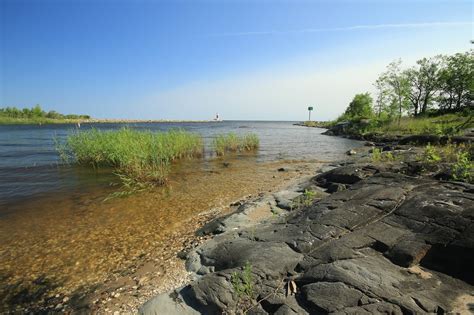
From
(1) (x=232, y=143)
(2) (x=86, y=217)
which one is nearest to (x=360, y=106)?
(1) (x=232, y=143)

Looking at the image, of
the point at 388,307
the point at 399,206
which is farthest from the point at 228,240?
the point at 399,206

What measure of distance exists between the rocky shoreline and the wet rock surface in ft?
0.04

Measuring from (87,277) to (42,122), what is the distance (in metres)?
104

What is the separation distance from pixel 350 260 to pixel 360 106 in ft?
190

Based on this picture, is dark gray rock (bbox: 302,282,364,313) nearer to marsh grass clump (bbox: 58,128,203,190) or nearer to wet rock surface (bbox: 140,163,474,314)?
wet rock surface (bbox: 140,163,474,314)

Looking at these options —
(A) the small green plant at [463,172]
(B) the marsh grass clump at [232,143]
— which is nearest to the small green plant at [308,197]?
(A) the small green plant at [463,172]

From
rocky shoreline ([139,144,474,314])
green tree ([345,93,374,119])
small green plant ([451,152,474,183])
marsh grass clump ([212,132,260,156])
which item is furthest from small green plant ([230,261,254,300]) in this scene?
green tree ([345,93,374,119])

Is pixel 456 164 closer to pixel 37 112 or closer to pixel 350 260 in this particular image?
pixel 350 260

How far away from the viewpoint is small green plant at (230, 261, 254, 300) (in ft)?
10.9

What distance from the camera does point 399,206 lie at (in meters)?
4.63

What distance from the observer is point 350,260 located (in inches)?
139

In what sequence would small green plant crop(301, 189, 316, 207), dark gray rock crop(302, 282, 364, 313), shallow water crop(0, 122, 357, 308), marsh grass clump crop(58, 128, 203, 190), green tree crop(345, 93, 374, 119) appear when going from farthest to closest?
green tree crop(345, 93, 374, 119) < marsh grass clump crop(58, 128, 203, 190) < small green plant crop(301, 189, 316, 207) < shallow water crop(0, 122, 357, 308) < dark gray rock crop(302, 282, 364, 313)

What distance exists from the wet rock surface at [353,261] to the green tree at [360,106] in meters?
52.6

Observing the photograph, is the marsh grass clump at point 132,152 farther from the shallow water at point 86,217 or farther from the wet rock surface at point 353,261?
the wet rock surface at point 353,261
